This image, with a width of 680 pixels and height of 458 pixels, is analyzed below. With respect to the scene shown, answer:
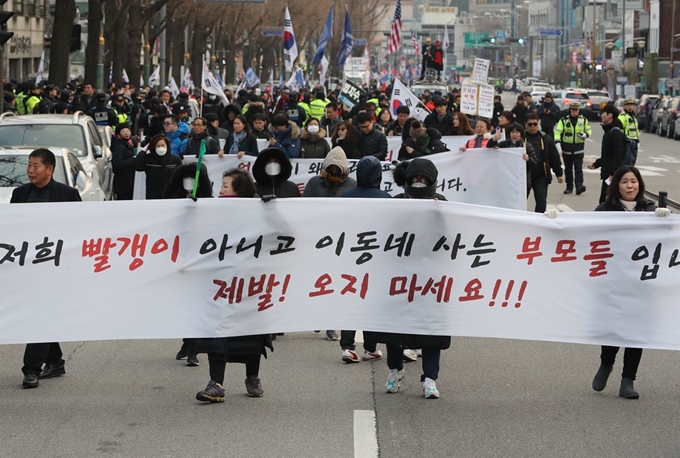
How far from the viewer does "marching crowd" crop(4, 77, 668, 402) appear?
334 inches

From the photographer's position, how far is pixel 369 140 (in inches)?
610

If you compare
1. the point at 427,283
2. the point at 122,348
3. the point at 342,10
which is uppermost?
the point at 342,10

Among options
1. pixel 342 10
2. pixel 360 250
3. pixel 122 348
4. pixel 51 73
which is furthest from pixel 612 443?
pixel 342 10

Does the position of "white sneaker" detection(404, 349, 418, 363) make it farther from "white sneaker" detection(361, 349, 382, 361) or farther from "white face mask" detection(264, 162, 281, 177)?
"white face mask" detection(264, 162, 281, 177)

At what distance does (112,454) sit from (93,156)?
10.7 metres

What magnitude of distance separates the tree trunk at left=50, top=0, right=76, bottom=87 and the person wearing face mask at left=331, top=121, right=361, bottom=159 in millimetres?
18936

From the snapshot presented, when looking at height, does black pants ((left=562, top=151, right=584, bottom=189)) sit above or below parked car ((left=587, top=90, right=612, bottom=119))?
below

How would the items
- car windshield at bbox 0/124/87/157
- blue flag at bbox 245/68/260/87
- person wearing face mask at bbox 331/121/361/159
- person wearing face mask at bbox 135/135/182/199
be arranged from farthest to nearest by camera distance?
1. blue flag at bbox 245/68/260/87
2. car windshield at bbox 0/124/87/157
3. person wearing face mask at bbox 331/121/361/159
4. person wearing face mask at bbox 135/135/182/199

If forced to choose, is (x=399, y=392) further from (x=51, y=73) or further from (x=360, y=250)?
(x=51, y=73)

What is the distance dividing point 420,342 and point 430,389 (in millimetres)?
301

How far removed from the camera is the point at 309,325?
8.39m

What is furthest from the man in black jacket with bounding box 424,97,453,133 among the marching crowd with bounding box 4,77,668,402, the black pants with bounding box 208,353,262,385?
the black pants with bounding box 208,353,262,385

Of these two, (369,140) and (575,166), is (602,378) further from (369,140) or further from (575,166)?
(575,166)

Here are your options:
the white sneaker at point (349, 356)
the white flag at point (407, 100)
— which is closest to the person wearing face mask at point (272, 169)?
the white sneaker at point (349, 356)
